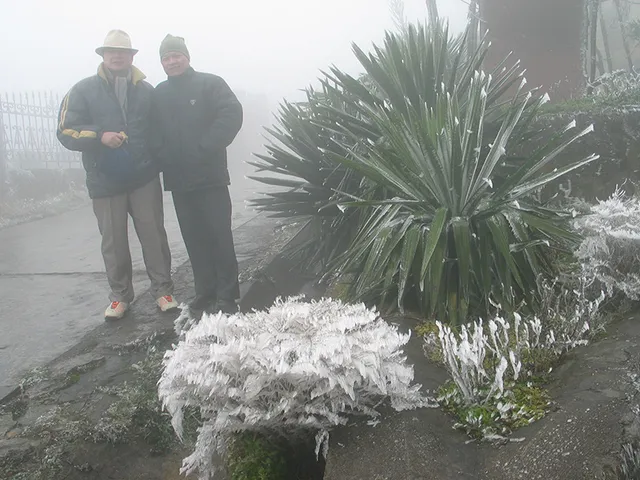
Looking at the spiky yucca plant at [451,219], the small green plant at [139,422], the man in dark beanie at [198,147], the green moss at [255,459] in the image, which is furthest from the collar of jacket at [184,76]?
the green moss at [255,459]

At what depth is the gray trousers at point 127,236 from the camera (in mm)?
Result: 3789

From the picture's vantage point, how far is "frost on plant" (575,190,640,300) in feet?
8.46

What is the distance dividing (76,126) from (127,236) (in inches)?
30.5

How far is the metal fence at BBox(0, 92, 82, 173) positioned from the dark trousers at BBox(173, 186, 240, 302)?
8.08m

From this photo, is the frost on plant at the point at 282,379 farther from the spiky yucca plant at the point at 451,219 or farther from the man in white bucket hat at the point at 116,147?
the man in white bucket hat at the point at 116,147

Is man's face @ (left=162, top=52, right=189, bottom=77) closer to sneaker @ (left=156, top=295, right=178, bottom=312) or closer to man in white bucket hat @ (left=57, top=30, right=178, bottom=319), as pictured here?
man in white bucket hat @ (left=57, top=30, right=178, bottom=319)

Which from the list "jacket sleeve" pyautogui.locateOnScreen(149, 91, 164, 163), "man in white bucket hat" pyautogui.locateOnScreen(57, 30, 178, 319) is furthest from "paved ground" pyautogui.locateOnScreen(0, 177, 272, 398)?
"jacket sleeve" pyautogui.locateOnScreen(149, 91, 164, 163)

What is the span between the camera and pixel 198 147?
3607 millimetres

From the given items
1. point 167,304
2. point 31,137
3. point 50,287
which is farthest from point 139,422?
point 31,137

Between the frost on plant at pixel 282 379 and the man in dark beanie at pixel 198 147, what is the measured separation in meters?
1.79

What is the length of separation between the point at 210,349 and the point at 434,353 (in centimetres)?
97

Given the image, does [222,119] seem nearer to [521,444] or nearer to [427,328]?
[427,328]

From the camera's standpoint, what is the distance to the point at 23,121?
38.8 ft

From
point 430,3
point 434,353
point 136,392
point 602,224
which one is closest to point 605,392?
point 434,353
